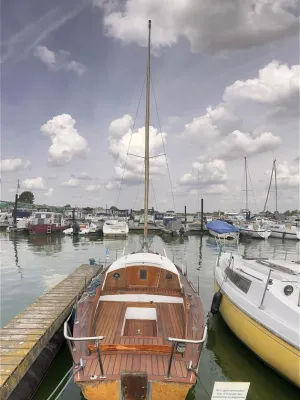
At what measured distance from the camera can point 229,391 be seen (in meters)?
5.42

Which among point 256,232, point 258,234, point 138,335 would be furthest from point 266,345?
point 258,234

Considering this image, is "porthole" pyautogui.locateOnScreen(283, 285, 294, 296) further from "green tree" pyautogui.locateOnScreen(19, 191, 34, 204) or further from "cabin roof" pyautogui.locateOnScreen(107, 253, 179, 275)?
"green tree" pyautogui.locateOnScreen(19, 191, 34, 204)

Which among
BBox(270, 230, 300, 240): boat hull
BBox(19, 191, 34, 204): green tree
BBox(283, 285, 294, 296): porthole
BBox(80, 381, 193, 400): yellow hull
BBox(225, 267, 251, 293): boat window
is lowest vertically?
BBox(270, 230, 300, 240): boat hull

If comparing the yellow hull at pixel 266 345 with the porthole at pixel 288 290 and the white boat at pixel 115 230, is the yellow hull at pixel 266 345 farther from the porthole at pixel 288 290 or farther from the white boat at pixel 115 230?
the white boat at pixel 115 230

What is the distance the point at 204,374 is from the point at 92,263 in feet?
38.2

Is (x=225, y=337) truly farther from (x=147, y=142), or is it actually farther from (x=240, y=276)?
→ (x=147, y=142)

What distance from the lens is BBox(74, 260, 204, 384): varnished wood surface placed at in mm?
5789

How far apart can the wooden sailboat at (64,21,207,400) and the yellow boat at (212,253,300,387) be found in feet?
5.06

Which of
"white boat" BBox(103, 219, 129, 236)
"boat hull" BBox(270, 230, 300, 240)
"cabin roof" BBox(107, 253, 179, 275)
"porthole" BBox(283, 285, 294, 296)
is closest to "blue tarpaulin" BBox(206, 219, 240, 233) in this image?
"cabin roof" BBox(107, 253, 179, 275)

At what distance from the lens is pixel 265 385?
24.6 ft

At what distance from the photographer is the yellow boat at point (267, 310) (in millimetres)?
6957

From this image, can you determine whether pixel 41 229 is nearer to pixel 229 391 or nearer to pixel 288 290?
pixel 288 290

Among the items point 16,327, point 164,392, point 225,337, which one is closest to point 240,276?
point 225,337

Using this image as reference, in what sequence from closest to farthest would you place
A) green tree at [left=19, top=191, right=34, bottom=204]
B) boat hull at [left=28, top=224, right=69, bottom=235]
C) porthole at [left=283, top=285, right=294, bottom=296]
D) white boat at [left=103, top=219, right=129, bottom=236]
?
porthole at [left=283, top=285, right=294, bottom=296]
white boat at [left=103, top=219, right=129, bottom=236]
boat hull at [left=28, top=224, right=69, bottom=235]
green tree at [left=19, top=191, right=34, bottom=204]
